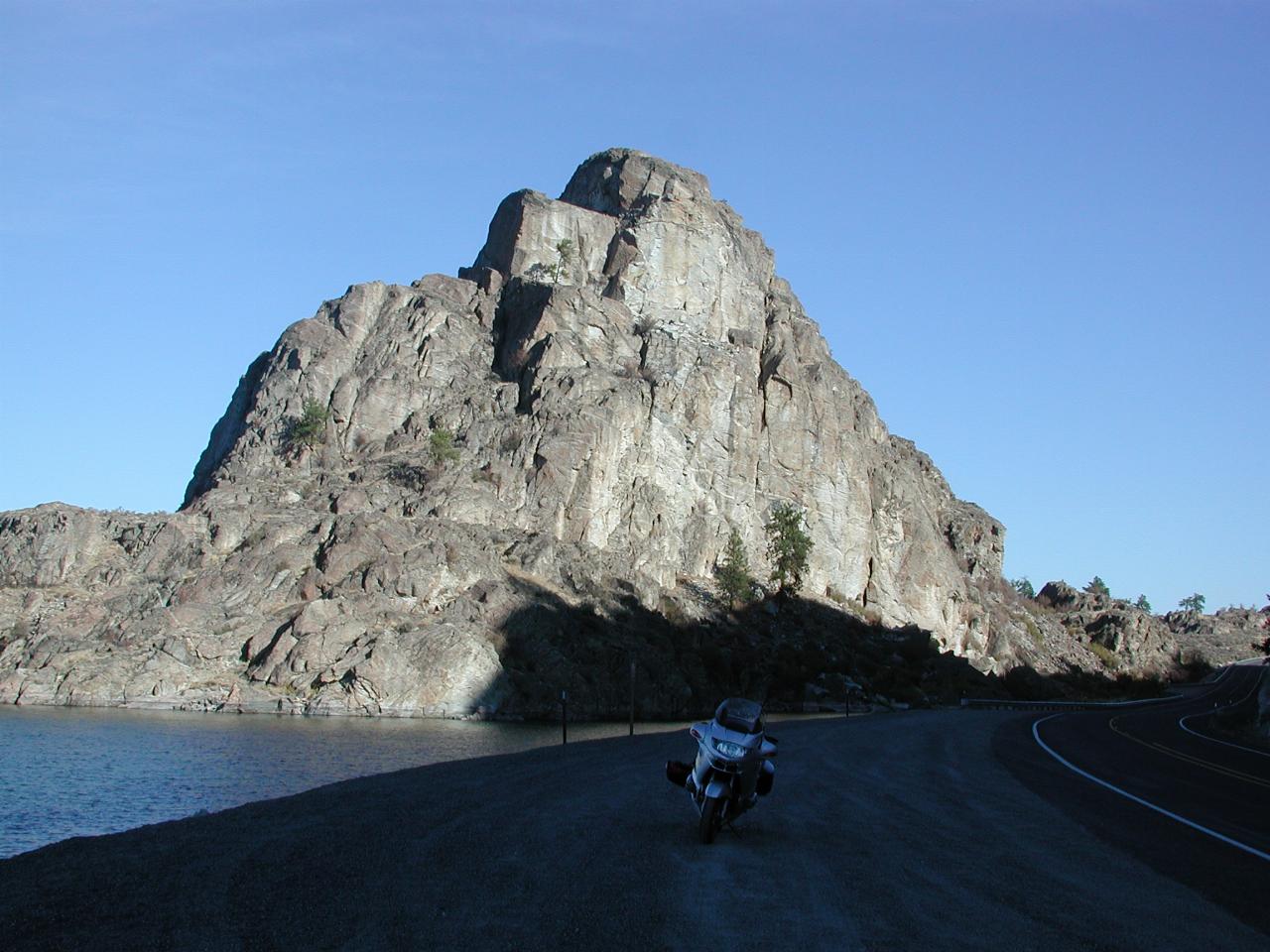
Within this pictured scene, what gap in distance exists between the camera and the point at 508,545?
86.3 meters

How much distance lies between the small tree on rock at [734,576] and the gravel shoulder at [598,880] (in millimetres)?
80962

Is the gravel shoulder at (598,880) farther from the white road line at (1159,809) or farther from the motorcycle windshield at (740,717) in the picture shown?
the motorcycle windshield at (740,717)

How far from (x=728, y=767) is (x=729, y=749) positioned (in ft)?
0.84

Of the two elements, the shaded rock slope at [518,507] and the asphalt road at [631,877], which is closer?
the asphalt road at [631,877]

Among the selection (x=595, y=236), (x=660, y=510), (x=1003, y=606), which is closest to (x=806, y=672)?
(x=660, y=510)

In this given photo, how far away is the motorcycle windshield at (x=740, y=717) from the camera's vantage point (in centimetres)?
1451

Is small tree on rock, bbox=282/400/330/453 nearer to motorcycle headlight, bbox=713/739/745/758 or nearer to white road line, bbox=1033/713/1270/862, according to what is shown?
white road line, bbox=1033/713/1270/862

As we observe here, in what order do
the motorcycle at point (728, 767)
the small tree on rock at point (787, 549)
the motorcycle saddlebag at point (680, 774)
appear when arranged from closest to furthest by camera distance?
1. the motorcycle at point (728, 767)
2. the motorcycle saddlebag at point (680, 774)
3. the small tree on rock at point (787, 549)

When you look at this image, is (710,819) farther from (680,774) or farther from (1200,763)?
(1200,763)

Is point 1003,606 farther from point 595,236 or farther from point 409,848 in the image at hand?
point 409,848

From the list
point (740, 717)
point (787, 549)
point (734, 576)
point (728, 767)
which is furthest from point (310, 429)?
point (728, 767)

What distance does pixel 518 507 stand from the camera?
92812mm

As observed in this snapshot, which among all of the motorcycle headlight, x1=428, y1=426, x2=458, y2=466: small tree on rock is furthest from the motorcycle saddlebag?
x1=428, y1=426, x2=458, y2=466: small tree on rock

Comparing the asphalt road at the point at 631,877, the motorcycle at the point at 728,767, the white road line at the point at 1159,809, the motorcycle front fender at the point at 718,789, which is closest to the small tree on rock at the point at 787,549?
the white road line at the point at 1159,809
